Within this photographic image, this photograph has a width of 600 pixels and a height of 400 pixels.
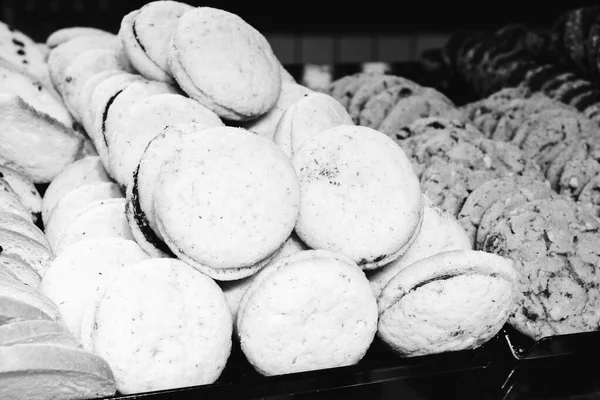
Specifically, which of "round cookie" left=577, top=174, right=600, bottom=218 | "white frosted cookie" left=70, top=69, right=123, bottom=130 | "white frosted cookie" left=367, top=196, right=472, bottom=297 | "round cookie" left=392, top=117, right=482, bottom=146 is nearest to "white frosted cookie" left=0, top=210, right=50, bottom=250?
"white frosted cookie" left=70, top=69, right=123, bottom=130

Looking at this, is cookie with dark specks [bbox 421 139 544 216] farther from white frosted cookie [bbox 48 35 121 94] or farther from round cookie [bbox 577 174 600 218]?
white frosted cookie [bbox 48 35 121 94]

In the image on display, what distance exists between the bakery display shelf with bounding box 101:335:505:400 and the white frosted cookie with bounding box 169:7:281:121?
603mm

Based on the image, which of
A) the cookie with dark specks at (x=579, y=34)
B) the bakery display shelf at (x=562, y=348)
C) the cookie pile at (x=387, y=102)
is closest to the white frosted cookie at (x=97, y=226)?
the bakery display shelf at (x=562, y=348)

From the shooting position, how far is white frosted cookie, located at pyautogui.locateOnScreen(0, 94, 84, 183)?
1724 millimetres

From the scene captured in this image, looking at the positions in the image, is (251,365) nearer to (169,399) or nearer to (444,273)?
(169,399)

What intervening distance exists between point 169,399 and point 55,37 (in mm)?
1825

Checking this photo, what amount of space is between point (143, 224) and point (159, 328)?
0.91ft

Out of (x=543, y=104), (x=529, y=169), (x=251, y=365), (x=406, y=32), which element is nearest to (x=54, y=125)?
(x=251, y=365)

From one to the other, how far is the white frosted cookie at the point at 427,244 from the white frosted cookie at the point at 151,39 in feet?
2.66

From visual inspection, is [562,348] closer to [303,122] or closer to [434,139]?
[303,122]

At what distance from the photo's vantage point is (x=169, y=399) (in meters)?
1.03

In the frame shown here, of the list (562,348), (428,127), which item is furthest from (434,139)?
(562,348)

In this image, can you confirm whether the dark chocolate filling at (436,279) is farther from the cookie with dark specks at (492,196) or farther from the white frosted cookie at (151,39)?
the white frosted cookie at (151,39)

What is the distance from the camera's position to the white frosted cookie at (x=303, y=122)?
1.47 m
